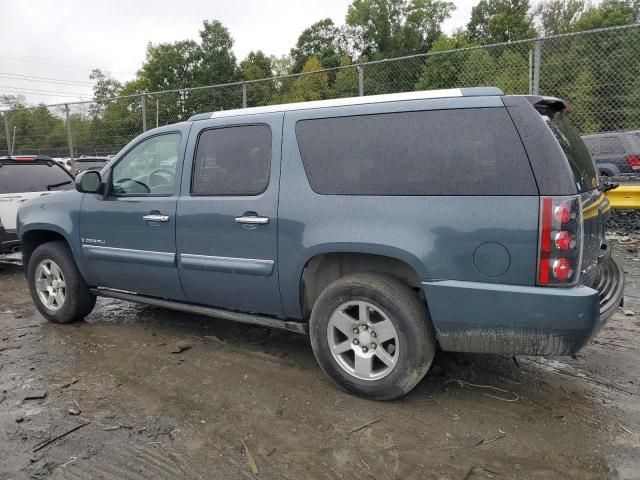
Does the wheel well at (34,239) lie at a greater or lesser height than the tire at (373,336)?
greater

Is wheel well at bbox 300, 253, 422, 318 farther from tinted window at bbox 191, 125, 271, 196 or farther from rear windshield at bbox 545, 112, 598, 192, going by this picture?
rear windshield at bbox 545, 112, 598, 192

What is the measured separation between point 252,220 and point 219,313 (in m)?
0.86

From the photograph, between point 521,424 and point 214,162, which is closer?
point 521,424

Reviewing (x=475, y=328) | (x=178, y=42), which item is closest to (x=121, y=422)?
(x=475, y=328)

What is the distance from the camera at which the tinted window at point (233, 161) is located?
3.66 m

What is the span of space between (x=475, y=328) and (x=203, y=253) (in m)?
2.06

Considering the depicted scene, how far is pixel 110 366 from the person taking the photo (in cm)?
397

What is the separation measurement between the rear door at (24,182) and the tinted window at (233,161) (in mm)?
4055

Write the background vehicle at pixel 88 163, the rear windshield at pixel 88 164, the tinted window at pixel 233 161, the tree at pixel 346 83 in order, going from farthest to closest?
the rear windshield at pixel 88 164
the background vehicle at pixel 88 163
the tree at pixel 346 83
the tinted window at pixel 233 161

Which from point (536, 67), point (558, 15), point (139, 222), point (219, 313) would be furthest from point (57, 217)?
point (558, 15)

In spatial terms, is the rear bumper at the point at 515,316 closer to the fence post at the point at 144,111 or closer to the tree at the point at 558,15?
the fence post at the point at 144,111

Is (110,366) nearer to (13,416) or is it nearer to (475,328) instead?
(13,416)

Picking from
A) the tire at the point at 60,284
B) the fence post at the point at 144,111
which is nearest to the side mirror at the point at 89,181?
the tire at the point at 60,284

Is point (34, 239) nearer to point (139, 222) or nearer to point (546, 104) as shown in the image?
point (139, 222)
